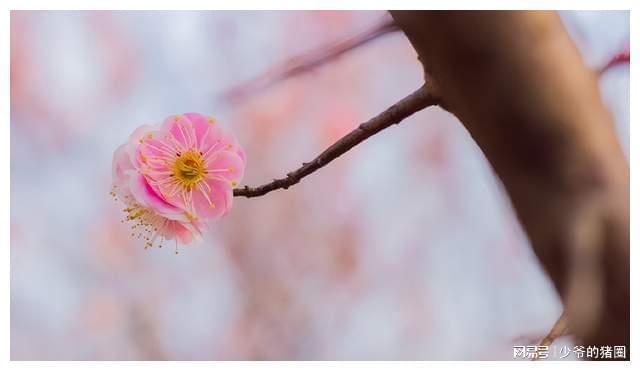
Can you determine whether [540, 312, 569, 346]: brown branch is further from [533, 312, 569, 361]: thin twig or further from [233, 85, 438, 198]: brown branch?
[233, 85, 438, 198]: brown branch

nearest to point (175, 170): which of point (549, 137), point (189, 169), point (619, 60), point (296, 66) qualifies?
point (189, 169)

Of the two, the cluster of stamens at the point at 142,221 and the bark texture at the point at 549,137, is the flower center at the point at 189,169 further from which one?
the bark texture at the point at 549,137

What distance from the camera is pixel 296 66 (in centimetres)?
107

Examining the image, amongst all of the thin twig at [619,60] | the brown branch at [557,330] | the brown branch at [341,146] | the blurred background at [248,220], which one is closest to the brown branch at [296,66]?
the blurred background at [248,220]

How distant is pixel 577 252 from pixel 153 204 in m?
0.64

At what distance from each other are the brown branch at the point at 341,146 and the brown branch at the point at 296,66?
0.12m

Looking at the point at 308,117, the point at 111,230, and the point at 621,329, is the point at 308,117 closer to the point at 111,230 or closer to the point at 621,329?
the point at 111,230

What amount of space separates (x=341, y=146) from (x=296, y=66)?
0.14 meters

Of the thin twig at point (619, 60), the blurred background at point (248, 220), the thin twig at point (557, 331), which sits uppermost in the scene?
the thin twig at point (619, 60)

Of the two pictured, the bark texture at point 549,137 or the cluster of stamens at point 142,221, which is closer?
the bark texture at point 549,137

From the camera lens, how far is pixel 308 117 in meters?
1.06

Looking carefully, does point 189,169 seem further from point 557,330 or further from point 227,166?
point 557,330

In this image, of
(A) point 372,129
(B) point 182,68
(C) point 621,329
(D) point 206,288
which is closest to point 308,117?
(A) point 372,129

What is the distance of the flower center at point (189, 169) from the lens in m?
1.06
